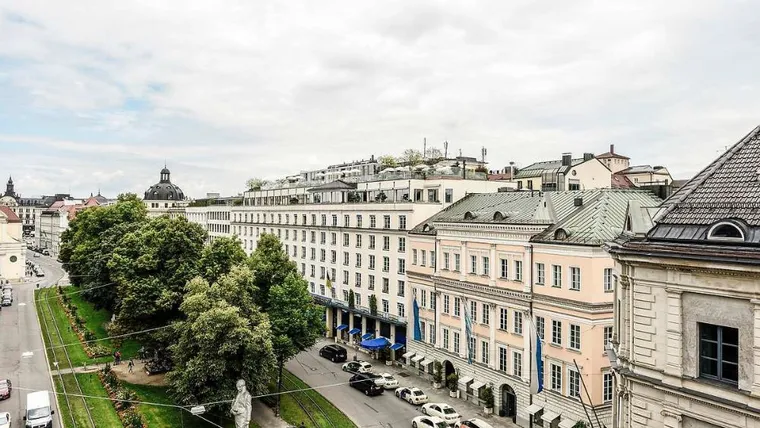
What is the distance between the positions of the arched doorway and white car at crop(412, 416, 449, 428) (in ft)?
19.0

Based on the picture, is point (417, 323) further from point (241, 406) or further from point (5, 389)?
point (5, 389)

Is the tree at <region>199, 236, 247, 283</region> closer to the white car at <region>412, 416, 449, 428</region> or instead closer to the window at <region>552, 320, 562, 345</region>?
the white car at <region>412, 416, 449, 428</region>

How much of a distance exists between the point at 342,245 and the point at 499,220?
1165 inches

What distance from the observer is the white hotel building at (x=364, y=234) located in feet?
201

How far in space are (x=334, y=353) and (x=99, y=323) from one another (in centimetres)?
3066

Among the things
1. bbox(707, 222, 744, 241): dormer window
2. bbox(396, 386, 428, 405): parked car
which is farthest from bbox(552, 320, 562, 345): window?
bbox(707, 222, 744, 241): dormer window

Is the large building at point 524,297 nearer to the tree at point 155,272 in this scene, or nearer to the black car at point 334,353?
the black car at point 334,353

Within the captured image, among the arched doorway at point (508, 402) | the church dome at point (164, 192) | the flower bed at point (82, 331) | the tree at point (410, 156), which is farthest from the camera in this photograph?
the church dome at point (164, 192)

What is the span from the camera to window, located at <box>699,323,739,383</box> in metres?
17.7

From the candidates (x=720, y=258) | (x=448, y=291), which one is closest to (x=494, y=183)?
(x=448, y=291)

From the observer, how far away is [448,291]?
51625mm

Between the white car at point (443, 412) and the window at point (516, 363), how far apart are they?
18.6 ft

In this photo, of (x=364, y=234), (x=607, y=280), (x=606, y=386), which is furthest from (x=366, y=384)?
(x=607, y=280)

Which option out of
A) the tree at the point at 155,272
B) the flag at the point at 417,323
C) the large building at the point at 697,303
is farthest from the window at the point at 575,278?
the tree at the point at 155,272
